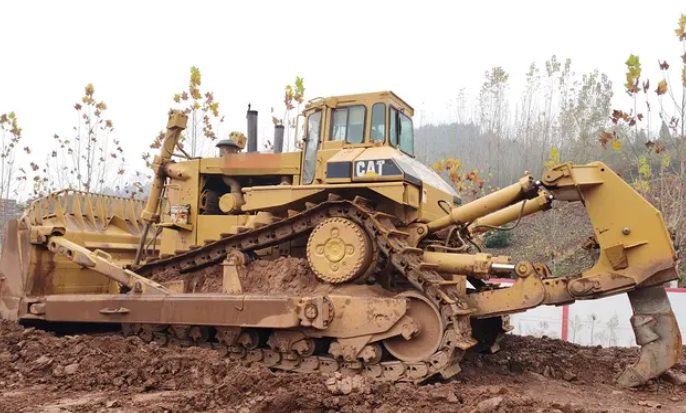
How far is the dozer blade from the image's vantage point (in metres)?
6.11

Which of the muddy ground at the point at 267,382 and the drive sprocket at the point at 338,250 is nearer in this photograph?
the muddy ground at the point at 267,382

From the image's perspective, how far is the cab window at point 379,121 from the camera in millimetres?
7818

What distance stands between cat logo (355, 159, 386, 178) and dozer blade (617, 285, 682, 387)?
3.04 meters

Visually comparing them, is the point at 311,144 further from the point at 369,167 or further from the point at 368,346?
the point at 368,346

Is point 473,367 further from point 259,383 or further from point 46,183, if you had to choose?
point 46,183

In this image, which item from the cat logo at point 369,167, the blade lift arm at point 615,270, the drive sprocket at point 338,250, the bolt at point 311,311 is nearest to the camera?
the blade lift arm at point 615,270

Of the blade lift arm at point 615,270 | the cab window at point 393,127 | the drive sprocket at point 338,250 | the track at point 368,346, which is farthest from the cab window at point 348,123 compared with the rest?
the blade lift arm at point 615,270

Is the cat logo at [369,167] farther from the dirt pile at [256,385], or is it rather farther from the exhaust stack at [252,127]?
the exhaust stack at [252,127]

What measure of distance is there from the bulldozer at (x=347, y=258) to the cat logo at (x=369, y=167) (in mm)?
13

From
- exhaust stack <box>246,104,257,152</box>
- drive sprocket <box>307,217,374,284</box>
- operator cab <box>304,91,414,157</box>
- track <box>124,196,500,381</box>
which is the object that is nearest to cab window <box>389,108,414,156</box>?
operator cab <box>304,91,414,157</box>

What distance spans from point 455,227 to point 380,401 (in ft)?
8.83

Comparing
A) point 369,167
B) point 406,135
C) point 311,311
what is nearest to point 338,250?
point 311,311

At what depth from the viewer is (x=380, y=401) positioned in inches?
211

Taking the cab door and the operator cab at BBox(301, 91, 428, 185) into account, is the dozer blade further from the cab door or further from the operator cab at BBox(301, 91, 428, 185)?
the cab door
